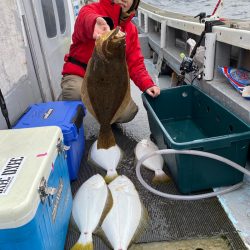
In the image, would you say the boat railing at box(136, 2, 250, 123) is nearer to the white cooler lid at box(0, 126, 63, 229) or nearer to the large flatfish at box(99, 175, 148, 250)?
the large flatfish at box(99, 175, 148, 250)

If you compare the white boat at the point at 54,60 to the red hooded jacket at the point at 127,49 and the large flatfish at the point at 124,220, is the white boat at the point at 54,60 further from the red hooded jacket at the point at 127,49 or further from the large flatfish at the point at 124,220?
the large flatfish at the point at 124,220

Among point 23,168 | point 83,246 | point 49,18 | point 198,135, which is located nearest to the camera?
point 23,168

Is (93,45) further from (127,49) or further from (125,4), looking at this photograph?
(125,4)

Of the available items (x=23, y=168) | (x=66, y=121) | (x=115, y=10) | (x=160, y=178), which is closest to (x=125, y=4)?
(x=115, y=10)

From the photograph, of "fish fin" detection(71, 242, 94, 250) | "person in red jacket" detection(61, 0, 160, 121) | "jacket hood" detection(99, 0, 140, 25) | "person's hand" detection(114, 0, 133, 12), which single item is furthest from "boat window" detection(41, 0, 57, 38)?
"fish fin" detection(71, 242, 94, 250)

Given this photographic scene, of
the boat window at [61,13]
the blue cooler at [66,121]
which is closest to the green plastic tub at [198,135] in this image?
the blue cooler at [66,121]

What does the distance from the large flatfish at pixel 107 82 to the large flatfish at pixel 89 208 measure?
478 mm

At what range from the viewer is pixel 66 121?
2.21 m

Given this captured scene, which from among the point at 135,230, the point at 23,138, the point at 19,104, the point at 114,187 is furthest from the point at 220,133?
the point at 19,104

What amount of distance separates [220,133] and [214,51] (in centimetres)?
77

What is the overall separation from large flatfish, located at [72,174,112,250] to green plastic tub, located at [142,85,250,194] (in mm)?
539

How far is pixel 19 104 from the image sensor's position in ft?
8.71

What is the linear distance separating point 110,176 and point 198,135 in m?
1.06

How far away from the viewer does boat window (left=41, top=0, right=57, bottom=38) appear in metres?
3.65
